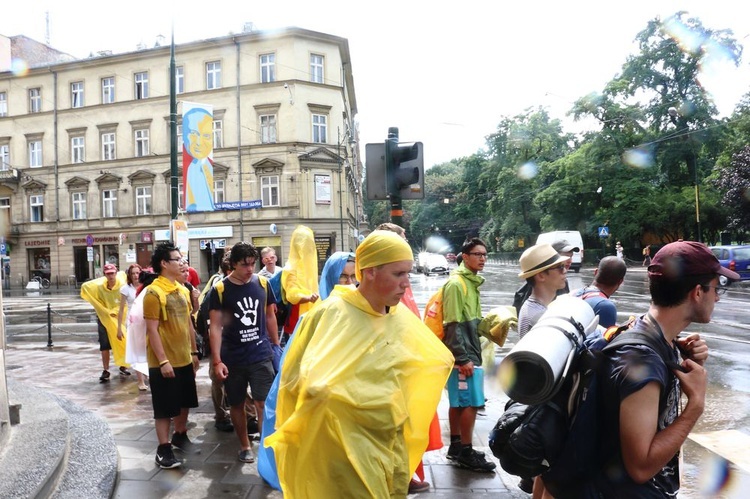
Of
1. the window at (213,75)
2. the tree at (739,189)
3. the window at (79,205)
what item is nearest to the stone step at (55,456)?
the tree at (739,189)

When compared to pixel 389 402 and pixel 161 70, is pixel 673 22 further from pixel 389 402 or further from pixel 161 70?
pixel 389 402

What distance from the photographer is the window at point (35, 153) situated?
39250 mm

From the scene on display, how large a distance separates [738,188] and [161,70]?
115 feet

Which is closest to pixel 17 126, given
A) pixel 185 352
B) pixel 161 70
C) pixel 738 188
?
pixel 161 70

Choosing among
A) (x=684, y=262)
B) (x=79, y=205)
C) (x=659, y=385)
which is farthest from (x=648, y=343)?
(x=79, y=205)

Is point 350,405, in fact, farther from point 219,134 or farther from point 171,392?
point 219,134

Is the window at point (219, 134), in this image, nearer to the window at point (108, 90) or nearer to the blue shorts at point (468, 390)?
the window at point (108, 90)

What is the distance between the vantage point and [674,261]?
1.81 metres

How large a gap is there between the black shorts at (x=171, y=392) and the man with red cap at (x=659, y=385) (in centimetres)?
367

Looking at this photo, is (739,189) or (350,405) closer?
(350,405)

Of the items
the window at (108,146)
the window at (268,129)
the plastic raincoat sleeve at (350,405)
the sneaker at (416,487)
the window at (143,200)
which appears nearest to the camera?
the plastic raincoat sleeve at (350,405)

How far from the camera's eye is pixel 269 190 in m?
34.8

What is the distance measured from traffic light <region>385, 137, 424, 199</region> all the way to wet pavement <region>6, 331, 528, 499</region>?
2502mm

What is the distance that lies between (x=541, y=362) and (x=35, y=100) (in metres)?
46.2
